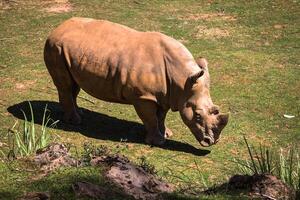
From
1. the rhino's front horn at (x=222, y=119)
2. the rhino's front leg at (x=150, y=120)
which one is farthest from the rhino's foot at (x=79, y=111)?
the rhino's front horn at (x=222, y=119)

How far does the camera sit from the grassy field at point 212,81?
889 centimetres

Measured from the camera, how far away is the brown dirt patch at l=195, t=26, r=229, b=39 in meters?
15.6

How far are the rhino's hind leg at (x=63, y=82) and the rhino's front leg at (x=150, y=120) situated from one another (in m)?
1.41

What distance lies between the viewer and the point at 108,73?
9.65 m

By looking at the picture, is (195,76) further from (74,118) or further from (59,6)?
(59,6)

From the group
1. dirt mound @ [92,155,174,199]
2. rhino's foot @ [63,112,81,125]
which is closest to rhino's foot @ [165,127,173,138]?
rhino's foot @ [63,112,81,125]

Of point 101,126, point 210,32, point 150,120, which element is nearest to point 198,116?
point 150,120

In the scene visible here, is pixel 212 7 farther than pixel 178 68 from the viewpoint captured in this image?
Yes

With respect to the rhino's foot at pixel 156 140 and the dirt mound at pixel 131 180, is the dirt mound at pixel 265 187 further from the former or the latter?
the rhino's foot at pixel 156 140

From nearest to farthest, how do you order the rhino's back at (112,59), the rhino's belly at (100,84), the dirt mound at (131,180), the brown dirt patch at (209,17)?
1. the dirt mound at (131,180)
2. the rhino's back at (112,59)
3. the rhino's belly at (100,84)
4. the brown dirt patch at (209,17)

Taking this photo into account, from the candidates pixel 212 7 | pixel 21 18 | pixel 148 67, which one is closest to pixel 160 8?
pixel 212 7

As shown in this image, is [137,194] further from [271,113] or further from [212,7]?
[212,7]

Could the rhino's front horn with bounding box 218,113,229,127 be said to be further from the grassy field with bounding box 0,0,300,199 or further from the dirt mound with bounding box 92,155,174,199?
the dirt mound with bounding box 92,155,174,199

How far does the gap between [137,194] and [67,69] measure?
554 cm
